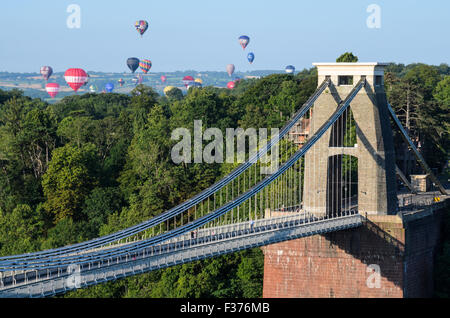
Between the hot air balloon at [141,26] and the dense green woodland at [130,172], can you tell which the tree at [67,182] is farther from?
the hot air balloon at [141,26]

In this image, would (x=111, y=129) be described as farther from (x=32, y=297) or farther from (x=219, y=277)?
(x=32, y=297)

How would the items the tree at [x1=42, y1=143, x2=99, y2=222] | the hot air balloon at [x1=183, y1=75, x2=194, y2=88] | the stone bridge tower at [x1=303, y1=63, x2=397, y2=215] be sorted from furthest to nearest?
the hot air balloon at [x1=183, y1=75, x2=194, y2=88], the tree at [x1=42, y1=143, x2=99, y2=222], the stone bridge tower at [x1=303, y1=63, x2=397, y2=215]

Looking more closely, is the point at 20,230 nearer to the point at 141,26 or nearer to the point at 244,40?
the point at 141,26

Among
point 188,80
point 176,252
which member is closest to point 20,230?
point 176,252

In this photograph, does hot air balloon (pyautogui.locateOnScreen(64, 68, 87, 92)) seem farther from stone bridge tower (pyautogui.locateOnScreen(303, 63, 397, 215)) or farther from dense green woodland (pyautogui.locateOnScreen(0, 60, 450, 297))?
stone bridge tower (pyautogui.locateOnScreen(303, 63, 397, 215))

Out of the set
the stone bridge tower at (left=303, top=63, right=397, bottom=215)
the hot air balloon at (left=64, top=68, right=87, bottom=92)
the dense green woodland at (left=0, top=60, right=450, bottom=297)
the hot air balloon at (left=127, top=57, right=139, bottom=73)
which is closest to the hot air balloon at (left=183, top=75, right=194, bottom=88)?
the hot air balloon at (left=127, top=57, right=139, bottom=73)

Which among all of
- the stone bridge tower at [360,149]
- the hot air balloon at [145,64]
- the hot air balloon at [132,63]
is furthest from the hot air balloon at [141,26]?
the stone bridge tower at [360,149]
